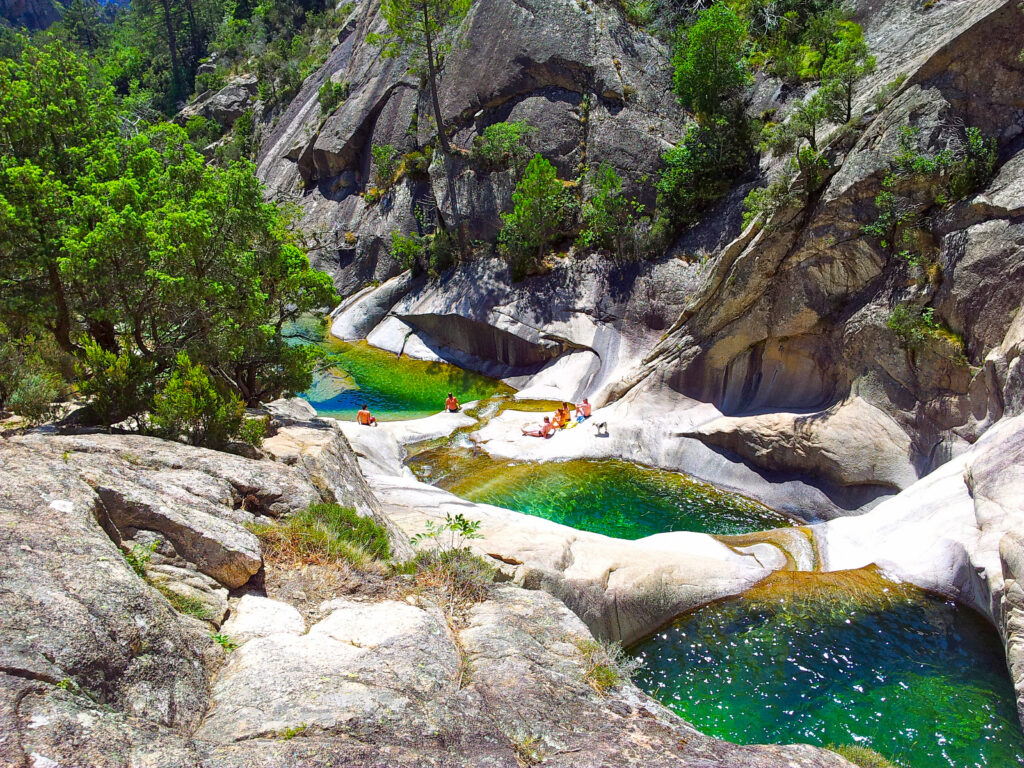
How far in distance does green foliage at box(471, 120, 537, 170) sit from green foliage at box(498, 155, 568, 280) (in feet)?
8.89

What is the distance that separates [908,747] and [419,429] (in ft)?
55.9

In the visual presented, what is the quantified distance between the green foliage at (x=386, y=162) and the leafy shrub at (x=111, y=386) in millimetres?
31637

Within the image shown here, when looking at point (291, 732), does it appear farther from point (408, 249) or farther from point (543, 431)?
point (408, 249)

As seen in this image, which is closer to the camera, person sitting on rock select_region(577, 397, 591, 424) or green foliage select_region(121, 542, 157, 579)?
green foliage select_region(121, 542, 157, 579)

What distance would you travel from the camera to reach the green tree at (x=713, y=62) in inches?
982

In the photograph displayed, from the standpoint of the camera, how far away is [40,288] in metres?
11.9

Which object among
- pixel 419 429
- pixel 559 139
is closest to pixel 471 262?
pixel 559 139

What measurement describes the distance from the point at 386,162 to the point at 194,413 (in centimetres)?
3333

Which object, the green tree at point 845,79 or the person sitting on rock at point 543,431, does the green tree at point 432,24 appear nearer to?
the person sitting on rock at point 543,431

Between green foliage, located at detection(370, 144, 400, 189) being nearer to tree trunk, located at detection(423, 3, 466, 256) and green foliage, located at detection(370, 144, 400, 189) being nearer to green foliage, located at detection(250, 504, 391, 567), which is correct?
tree trunk, located at detection(423, 3, 466, 256)

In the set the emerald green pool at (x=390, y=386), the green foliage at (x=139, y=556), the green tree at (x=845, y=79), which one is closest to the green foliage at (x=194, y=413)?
the green foliage at (x=139, y=556)

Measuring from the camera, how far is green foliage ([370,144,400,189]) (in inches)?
1537

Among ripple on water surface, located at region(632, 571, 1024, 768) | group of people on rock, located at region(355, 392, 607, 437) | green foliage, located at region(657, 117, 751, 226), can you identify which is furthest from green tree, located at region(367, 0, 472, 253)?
ripple on water surface, located at region(632, 571, 1024, 768)

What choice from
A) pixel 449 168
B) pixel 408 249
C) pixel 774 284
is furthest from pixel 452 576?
pixel 449 168
